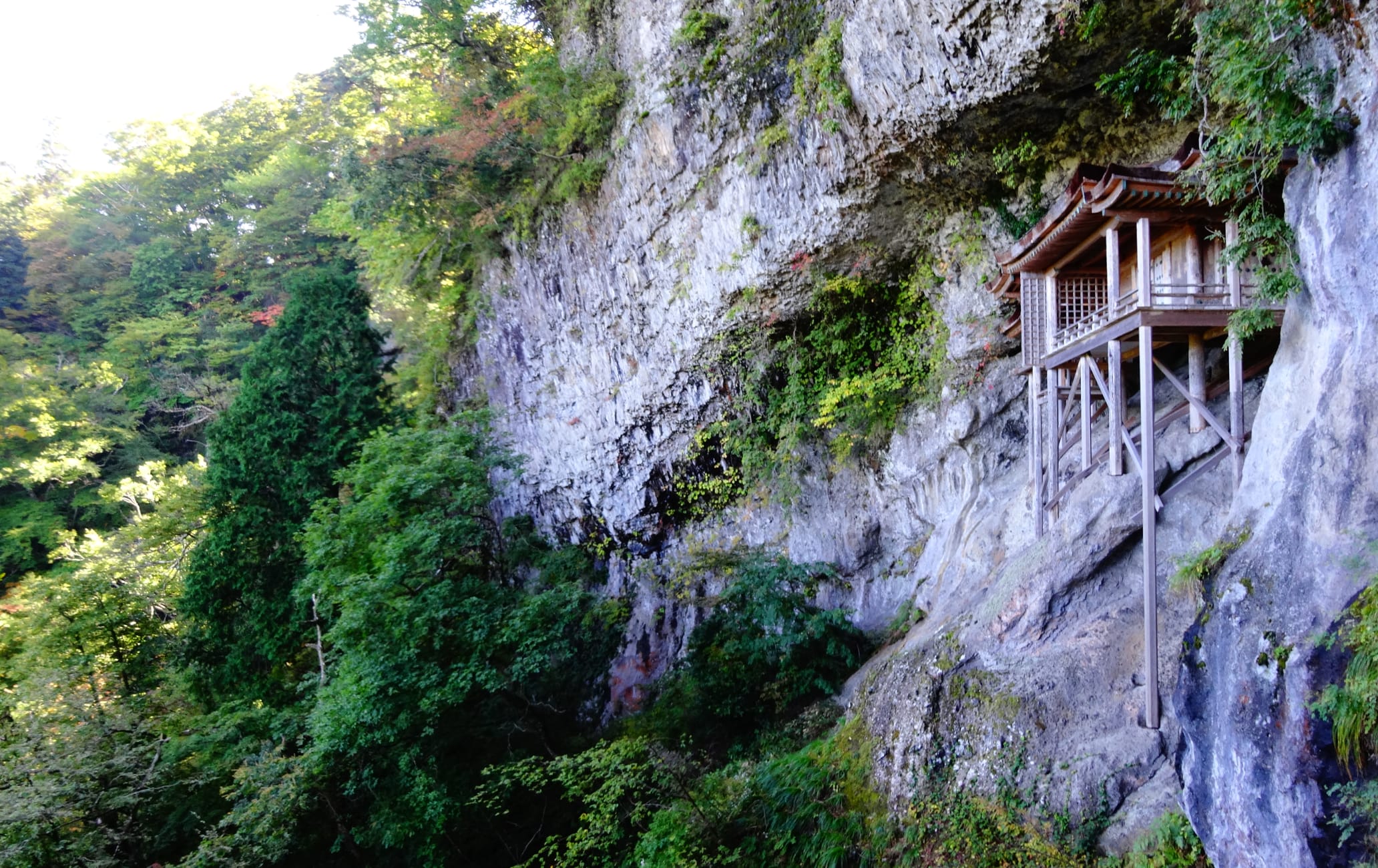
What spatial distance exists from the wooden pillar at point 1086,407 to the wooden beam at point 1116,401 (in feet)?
0.74

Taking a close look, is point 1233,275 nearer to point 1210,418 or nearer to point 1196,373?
point 1196,373

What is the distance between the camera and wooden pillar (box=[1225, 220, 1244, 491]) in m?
5.91

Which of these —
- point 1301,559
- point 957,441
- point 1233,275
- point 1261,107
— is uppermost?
point 1261,107

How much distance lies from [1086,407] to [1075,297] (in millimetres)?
1450

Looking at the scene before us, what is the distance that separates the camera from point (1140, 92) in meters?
7.13

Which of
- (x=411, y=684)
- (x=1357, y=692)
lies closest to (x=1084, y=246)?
(x=1357, y=692)

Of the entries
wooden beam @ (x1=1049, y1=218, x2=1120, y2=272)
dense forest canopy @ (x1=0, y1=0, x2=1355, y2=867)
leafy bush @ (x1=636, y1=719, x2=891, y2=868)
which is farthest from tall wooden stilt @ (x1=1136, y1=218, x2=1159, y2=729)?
leafy bush @ (x1=636, y1=719, x2=891, y2=868)

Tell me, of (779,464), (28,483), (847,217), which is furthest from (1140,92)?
(28,483)

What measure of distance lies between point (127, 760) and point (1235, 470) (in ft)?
44.4

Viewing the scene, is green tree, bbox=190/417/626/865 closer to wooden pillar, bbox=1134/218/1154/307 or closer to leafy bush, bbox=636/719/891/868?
leafy bush, bbox=636/719/891/868

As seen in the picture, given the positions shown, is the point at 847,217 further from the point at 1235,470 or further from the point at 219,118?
the point at 219,118

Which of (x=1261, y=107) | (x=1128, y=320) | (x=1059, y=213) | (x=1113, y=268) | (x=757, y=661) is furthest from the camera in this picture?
(x=757, y=661)

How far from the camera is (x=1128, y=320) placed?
6180 mm

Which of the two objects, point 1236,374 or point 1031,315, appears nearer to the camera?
point 1236,374
